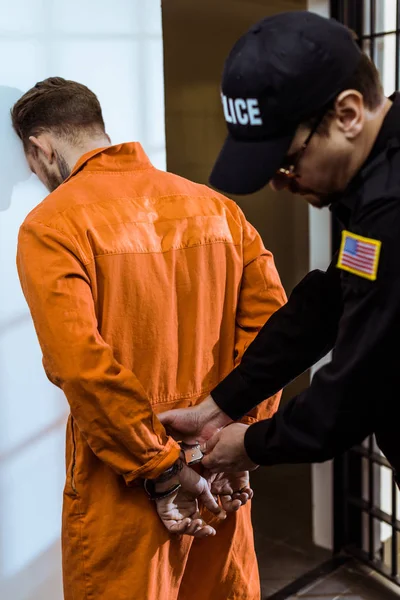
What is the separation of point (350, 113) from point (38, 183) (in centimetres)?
96

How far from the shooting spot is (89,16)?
1864 millimetres

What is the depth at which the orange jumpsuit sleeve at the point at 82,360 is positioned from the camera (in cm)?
141

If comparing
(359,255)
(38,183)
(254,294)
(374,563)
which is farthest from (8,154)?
(374,563)

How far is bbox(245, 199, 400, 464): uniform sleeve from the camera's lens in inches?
42.3

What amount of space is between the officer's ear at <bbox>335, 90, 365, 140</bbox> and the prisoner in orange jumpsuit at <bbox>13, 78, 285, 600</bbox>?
0.53m

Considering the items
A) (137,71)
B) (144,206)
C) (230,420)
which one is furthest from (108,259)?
(137,71)

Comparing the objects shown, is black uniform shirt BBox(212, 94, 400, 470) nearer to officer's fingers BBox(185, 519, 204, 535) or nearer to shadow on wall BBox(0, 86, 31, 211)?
officer's fingers BBox(185, 519, 204, 535)

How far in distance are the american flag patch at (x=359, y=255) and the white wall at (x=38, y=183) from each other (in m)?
0.96

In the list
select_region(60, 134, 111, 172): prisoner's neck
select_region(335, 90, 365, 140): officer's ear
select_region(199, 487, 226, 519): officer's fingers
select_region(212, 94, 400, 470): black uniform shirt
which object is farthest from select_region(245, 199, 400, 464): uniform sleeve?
select_region(60, 134, 111, 172): prisoner's neck

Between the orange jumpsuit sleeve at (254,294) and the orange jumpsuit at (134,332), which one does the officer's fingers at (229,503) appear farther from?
the orange jumpsuit sleeve at (254,294)

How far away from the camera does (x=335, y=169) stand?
116cm

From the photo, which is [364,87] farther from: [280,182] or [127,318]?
[127,318]

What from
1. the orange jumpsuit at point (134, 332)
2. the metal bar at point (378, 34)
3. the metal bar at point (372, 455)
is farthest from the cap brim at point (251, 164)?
the metal bar at point (372, 455)

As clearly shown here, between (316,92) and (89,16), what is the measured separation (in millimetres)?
969
